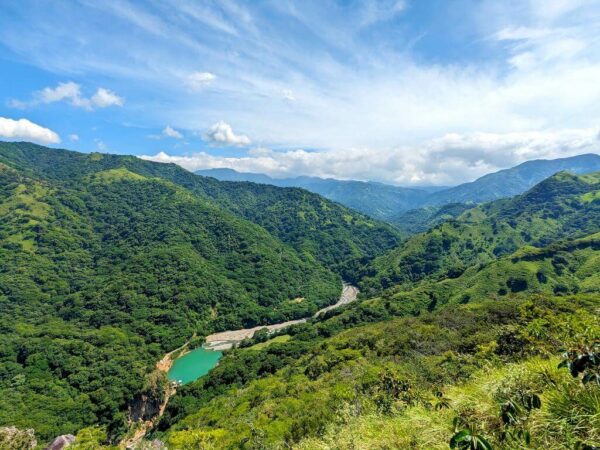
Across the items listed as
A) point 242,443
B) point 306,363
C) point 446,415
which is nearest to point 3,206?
point 306,363

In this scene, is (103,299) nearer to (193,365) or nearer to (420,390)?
(193,365)

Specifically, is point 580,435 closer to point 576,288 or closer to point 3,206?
point 576,288

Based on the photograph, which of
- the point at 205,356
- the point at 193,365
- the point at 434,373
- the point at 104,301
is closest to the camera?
the point at 434,373

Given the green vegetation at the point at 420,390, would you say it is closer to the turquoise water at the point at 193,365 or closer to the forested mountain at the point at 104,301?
the turquoise water at the point at 193,365

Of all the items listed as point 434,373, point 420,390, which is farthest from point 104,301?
point 420,390

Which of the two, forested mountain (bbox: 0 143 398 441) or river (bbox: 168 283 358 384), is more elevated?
forested mountain (bbox: 0 143 398 441)

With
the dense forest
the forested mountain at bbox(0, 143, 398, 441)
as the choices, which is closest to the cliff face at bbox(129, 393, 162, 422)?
the forested mountain at bbox(0, 143, 398, 441)

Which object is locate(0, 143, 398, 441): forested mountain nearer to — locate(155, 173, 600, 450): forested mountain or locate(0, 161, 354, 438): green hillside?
locate(0, 161, 354, 438): green hillside

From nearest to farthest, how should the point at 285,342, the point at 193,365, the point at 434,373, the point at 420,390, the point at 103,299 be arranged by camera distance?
1. the point at 420,390
2. the point at 434,373
3. the point at 285,342
4. the point at 193,365
5. the point at 103,299
